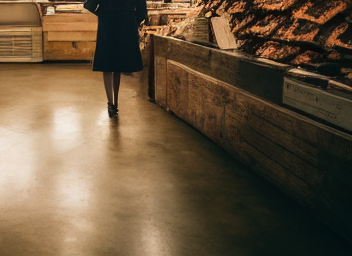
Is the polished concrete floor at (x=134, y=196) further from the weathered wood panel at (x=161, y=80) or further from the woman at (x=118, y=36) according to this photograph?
the woman at (x=118, y=36)

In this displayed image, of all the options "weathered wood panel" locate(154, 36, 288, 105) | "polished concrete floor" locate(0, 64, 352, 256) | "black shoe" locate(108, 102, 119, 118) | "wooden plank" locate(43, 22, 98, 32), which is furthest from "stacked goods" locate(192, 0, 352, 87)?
"wooden plank" locate(43, 22, 98, 32)

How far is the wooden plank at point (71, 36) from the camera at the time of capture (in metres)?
8.37

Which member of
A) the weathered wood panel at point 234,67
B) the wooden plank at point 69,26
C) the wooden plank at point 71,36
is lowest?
the weathered wood panel at point 234,67

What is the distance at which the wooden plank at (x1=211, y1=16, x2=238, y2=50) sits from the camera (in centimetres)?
404

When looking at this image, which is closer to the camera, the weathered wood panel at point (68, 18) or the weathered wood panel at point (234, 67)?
the weathered wood panel at point (234, 67)

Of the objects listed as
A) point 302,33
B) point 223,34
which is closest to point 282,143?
point 302,33

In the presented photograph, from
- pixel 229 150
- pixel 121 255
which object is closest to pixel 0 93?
pixel 229 150

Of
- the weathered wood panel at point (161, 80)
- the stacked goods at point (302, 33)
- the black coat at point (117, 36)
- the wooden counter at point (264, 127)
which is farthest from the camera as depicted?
the weathered wood panel at point (161, 80)

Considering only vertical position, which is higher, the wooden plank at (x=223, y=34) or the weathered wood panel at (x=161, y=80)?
the wooden plank at (x=223, y=34)

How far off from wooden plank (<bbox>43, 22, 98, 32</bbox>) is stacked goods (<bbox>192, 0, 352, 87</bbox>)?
442cm

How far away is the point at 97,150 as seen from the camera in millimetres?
3857

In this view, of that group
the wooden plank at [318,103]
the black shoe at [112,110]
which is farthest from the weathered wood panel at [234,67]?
the black shoe at [112,110]

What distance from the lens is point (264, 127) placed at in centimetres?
312

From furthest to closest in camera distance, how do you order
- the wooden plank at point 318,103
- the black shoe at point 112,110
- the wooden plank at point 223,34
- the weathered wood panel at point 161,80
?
1. the weathered wood panel at point 161,80
2. the black shoe at point 112,110
3. the wooden plank at point 223,34
4. the wooden plank at point 318,103
